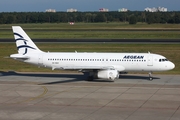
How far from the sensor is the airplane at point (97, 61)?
170 feet

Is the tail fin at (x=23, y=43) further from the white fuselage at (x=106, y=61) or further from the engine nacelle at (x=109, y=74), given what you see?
the engine nacelle at (x=109, y=74)

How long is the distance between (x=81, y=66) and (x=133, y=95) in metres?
11.4

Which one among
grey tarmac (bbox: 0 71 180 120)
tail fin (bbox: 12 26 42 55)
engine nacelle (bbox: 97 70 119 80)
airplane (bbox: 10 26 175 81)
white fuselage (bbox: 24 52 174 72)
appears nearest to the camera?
grey tarmac (bbox: 0 71 180 120)

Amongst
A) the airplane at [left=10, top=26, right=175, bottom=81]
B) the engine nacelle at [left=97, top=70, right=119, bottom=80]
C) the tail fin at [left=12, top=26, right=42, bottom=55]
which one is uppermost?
the tail fin at [left=12, top=26, right=42, bottom=55]

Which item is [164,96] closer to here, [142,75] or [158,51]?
[142,75]

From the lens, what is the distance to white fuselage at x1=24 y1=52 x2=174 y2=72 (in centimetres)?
5203

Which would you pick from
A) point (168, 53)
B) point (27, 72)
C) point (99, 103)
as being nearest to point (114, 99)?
point (99, 103)

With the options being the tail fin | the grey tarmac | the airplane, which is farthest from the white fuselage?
the grey tarmac

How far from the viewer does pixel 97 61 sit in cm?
5294

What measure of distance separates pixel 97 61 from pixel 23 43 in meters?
10.1

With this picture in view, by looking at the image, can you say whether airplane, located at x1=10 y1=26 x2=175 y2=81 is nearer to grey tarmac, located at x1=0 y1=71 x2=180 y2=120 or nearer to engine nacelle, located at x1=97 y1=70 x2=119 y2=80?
engine nacelle, located at x1=97 y1=70 x2=119 y2=80

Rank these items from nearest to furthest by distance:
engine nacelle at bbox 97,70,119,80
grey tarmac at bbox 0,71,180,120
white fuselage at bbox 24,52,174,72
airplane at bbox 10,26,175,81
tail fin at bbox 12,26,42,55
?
grey tarmac at bbox 0,71,180,120
engine nacelle at bbox 97,70,119,80
airplane at bbox 10,26,175,81
white fuselage at bbox 24,52,174,72
tail fin at bbox 12,26,42,55

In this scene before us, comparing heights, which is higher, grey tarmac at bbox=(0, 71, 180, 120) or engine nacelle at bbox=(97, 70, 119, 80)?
engine nacelle at bbox=(97, 70, 119, 80)

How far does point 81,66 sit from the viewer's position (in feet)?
173
